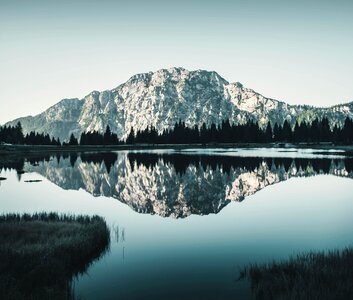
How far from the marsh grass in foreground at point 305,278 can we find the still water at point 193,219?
0.80m

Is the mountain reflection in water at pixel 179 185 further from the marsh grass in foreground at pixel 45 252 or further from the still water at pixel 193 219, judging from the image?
the marsh grass in foreground at pixel 45 252

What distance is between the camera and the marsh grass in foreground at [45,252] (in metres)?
13.6

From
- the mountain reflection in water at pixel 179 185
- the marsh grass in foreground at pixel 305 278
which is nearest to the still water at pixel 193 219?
the mountain reflection in water at pixel 179 185

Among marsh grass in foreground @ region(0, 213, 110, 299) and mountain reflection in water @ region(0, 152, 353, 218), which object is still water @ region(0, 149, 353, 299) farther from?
marsh grass in foreground @ region(0, 213, 110, 299)

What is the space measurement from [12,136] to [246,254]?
18388 cm

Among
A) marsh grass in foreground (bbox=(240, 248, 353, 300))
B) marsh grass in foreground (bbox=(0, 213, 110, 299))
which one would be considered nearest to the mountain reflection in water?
marsh grass in foreground (bbox=(0, 213, 110, 299))

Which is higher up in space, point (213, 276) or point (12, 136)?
point (12, 136)

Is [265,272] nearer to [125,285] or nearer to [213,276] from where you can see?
[213,276]

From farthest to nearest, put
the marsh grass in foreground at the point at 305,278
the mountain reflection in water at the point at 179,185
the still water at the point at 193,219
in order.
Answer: the mountain reflection in water at the point at 179,185
the still water at the point at 193,219
the marsh grass in foreground at the point at 305,278

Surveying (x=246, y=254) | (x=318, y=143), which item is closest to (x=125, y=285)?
(x=246, y=254)

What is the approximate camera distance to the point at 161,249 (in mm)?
20703

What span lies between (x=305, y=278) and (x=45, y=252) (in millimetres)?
11142

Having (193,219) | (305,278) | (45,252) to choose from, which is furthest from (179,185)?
(305,278)

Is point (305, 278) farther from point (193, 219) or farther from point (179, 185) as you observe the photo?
point (179, 185)
